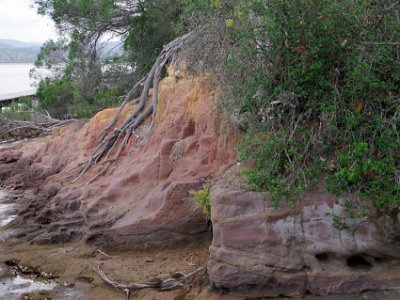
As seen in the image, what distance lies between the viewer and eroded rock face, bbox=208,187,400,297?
6.45 m

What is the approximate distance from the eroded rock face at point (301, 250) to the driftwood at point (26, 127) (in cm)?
1532

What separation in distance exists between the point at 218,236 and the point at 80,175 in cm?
527

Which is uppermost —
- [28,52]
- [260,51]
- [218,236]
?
[28,52]

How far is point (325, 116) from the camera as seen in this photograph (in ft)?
21.7

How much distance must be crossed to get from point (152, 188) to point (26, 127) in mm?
13352

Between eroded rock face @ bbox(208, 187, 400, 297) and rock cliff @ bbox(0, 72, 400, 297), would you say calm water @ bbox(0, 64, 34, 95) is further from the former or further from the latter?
eroded rock face @ bbox(208, 187, 400, 297)

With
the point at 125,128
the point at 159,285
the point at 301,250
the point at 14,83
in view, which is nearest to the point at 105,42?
the point at 125,128

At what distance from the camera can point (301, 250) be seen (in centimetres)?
659

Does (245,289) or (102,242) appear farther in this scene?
(102,242)

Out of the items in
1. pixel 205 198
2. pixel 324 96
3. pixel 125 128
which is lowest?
pixel 205 198

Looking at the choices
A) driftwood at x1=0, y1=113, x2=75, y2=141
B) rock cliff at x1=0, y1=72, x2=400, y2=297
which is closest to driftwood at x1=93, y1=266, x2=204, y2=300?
rock cliff at x1=0, y1=72, x2=400, y2=297

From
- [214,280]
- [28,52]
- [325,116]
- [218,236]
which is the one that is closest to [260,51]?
[325,116]

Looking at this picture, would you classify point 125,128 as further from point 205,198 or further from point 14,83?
point 14,83

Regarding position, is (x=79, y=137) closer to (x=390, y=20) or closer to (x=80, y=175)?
(x=80, y=175)
